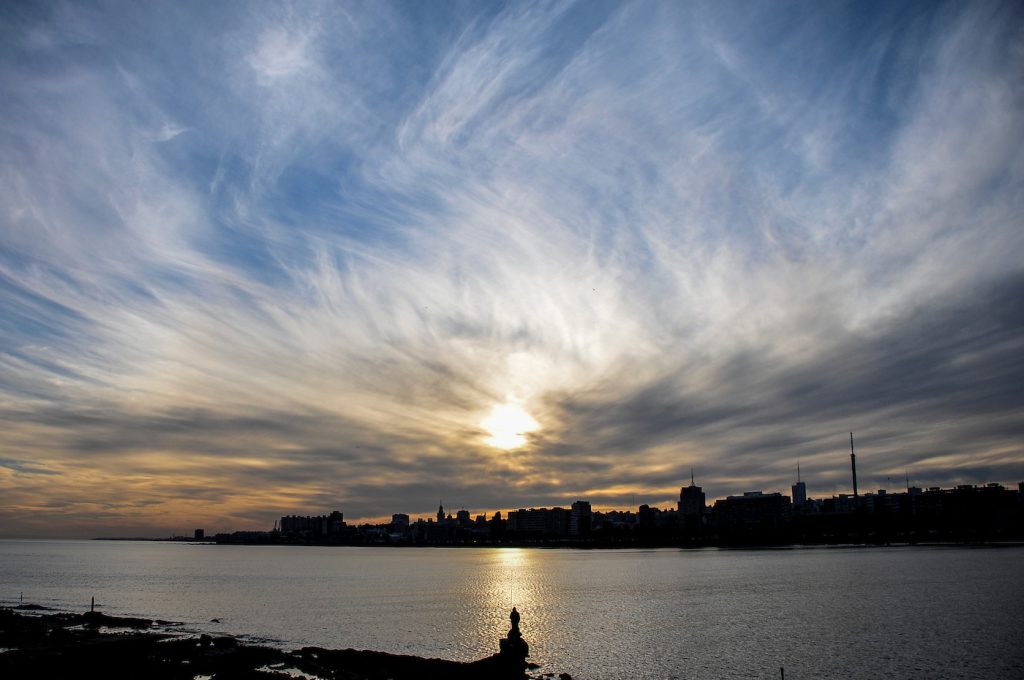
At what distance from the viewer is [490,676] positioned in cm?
4144

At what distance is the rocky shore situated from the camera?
151ft

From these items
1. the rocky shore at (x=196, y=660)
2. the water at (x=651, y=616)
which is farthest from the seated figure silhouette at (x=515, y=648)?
the water at (x=651, y=616)

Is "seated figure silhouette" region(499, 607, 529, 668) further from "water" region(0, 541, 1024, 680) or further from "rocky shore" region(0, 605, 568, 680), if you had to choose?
"water" region(0, 541, 1024, 680)

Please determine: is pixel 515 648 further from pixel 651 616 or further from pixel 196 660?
pixel 651 616

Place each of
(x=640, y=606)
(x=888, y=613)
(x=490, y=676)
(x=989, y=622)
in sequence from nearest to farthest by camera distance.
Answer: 1. (x=490, y=676)
2. (x=989, y=622)
3. (x=888, y=613)
4. (x=640, y=606)

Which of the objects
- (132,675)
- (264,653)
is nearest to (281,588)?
(264,653)

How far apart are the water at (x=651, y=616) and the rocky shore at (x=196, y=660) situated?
30.8 feet

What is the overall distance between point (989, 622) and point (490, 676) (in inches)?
2765

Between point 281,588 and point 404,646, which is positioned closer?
point 404,646

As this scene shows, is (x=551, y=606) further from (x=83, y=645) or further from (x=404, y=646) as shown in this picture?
(x=83, y=645)

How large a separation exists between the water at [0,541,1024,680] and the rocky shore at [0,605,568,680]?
9.38 m

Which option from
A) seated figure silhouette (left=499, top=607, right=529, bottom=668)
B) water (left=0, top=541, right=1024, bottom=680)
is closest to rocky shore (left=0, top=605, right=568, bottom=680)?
seated figure silhouette (left=499, top=607, right=529, bottom=668)

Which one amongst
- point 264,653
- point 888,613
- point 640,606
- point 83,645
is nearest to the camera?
point 83,645

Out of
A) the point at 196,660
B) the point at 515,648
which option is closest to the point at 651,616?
the point at 196,660
